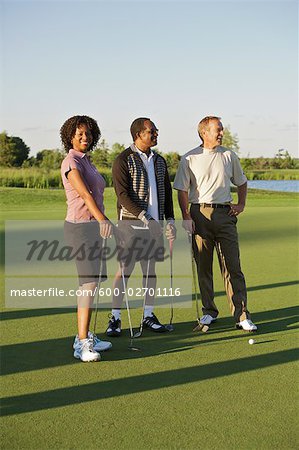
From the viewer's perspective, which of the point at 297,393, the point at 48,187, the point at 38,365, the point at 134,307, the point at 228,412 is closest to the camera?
the point at 228,412

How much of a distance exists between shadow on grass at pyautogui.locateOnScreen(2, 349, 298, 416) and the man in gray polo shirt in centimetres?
84

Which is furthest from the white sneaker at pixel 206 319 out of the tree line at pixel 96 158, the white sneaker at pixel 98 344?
the tree line at pixel 96 158

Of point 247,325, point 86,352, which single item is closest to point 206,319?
point 247,325

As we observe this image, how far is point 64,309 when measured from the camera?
20.3 feet

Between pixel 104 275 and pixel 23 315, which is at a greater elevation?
pixel 104 275

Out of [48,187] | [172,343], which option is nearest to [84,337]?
[172,343]

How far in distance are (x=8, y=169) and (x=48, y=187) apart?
8.03ft

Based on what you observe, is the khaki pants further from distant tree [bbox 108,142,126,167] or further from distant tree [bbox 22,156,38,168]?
distant tree [bbox 22,156,38,168]

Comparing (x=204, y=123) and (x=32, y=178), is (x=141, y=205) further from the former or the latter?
(x=32, y=178)

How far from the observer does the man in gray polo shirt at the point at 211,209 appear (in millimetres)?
5422

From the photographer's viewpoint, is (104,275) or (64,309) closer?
(104,275)

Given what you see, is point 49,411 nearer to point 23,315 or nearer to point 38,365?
point 38,365

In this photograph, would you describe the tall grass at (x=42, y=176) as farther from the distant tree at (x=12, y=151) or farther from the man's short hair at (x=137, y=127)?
the man's short hair at (x=137, y=127)

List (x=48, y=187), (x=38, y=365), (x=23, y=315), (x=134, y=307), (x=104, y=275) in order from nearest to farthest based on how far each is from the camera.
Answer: (x=38, y=365) < (x=104, y=275) < (x=23, y=315) < (x=134, y=307) < (x=48, y=187)
